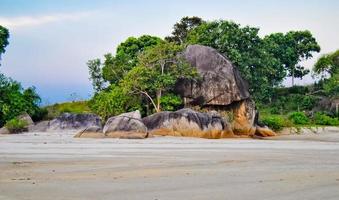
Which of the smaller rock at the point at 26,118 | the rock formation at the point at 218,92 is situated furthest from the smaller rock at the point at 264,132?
the smaller rock at the point at 26,118

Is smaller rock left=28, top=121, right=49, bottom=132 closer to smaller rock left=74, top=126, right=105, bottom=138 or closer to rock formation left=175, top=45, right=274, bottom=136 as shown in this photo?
smaller rock left=74, top=126, right=105, bottom=138

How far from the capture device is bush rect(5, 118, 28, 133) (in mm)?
36938

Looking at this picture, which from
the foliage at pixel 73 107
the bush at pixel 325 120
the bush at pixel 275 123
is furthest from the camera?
the foliage at pixel 73 107

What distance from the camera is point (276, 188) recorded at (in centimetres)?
918

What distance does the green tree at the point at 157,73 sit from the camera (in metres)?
40.3

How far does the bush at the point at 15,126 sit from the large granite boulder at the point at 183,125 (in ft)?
31.6

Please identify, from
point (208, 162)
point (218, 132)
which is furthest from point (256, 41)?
point (208, 162)

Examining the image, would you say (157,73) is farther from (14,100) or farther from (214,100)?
(14,100)

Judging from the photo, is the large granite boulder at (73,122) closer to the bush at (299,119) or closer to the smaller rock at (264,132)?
the smaller rock at (264,132)

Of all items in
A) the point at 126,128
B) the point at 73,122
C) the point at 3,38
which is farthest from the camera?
the point at 3,38

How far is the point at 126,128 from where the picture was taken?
31.1 metres

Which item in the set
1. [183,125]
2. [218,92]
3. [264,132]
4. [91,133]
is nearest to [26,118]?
[91,133]

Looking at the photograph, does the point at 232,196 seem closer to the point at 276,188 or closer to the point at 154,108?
the point at 276,188

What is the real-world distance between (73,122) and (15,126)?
4.79 meters
